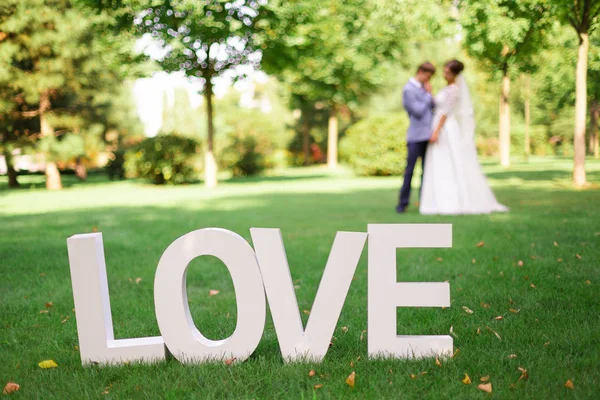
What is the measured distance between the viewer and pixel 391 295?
278cm

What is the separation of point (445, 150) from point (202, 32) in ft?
32.8

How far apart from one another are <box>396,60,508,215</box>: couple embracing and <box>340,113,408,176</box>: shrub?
12.1 meters

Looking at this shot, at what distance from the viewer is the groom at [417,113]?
29.3ft

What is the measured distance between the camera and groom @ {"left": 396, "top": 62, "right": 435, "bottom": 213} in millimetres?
8938

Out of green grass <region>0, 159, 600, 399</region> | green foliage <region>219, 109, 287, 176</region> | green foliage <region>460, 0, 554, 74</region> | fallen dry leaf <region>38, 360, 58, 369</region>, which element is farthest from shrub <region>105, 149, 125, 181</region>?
fallen dry leaf <region>38, 360, 58, 369</region>

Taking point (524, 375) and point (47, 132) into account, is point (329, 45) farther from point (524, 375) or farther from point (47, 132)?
point (524, 375)

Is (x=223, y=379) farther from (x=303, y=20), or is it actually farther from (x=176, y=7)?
(x=303, y=20)

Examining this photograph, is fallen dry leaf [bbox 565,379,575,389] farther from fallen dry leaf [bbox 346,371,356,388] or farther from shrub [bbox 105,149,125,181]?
→ shrub [bbox 105,149,125,181]

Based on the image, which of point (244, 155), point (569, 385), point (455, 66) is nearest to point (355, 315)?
point (569, 385)

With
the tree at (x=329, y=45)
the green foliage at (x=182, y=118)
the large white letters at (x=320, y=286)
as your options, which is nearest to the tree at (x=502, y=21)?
the tree at (x=329, y=45)

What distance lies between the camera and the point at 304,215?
9.20 m

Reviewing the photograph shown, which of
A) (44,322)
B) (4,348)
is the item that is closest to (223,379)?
(4,348)

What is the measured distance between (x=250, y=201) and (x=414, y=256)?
700 cm

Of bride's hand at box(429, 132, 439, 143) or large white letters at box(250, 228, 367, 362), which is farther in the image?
bride's hand at box(429, 132, 439, 143)
